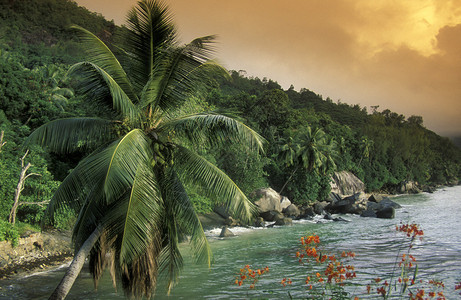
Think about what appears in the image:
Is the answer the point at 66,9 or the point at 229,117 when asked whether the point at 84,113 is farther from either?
the point at 66,9

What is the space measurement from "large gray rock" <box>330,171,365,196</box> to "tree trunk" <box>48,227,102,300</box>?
168 ft

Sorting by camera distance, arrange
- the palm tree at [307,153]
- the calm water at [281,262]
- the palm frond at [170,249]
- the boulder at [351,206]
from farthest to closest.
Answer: the palm tree at [307,153], the boulder at [351,206], the calm water at [281,262], the palm frond at [170,249]

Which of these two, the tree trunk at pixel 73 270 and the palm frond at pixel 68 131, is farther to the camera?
the palm frond at pixel 68 131

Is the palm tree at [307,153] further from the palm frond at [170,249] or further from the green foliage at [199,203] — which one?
the palm frond at [170,249]

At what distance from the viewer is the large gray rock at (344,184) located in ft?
188

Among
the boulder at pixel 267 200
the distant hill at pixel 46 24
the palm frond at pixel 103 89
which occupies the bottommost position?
the boulder at pixel 267 200

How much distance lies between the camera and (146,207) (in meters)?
7.62

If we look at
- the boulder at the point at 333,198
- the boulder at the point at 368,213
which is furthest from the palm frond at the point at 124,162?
the boulder at the point at 333,198

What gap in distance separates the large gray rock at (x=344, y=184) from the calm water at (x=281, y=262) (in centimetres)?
2687

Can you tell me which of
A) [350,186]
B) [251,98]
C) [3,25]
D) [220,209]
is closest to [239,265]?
[220,209]

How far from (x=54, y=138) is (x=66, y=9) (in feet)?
272

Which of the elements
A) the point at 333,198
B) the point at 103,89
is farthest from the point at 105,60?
the point at 333,198

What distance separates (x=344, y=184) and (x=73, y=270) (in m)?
56.4

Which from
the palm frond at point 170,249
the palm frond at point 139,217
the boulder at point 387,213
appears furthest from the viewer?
the boulder at point 387,213
